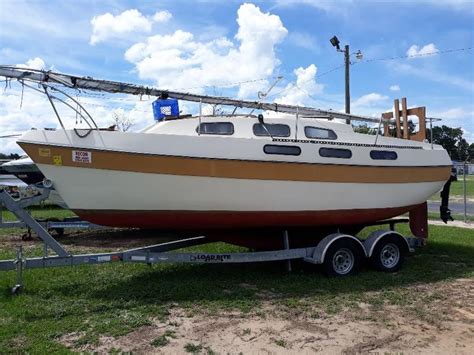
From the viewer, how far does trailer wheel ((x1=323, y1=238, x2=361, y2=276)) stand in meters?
6.92

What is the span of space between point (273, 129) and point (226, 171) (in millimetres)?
1087

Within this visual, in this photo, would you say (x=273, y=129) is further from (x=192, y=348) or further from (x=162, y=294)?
(x=192, y=348)

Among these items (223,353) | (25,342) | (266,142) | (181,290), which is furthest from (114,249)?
(223,353)

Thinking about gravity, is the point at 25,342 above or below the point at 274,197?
below

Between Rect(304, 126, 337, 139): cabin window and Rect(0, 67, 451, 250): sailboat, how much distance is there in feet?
0.06

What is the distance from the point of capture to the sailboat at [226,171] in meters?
6.05

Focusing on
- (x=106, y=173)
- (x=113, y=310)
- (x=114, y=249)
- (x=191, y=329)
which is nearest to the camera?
(x=191, y=329)

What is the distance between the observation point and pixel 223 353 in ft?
14.1

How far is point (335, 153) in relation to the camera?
23.5ft

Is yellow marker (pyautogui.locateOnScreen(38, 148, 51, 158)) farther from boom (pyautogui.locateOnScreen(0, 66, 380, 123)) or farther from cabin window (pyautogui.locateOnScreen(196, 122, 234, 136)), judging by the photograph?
cabin window (pyautogui.locateOnScreen(196, 122, 234, 136))

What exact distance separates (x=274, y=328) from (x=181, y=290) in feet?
5.70

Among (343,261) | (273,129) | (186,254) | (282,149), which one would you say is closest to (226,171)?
(282,149)

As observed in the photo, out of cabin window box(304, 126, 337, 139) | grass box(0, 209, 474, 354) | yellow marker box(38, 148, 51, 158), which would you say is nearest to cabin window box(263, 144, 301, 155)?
cabin window box(304, 126, 337, 139)

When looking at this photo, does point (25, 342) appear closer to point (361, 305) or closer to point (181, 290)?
point (181, 290)
